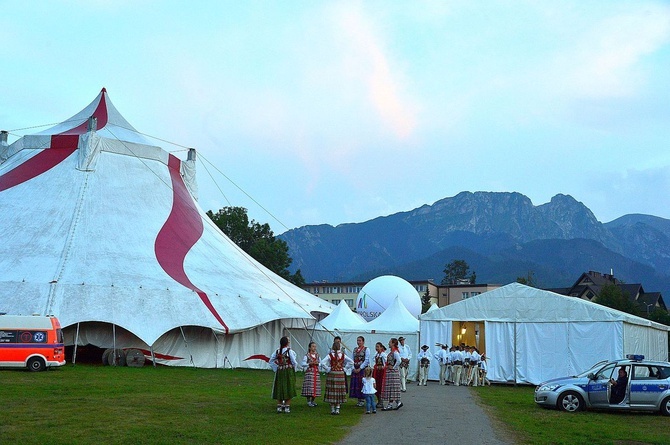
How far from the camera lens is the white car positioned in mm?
13953

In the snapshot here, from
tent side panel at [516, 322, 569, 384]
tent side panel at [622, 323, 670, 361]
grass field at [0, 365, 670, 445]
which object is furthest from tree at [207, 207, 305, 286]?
grass field at [0, 365, 670, 445]

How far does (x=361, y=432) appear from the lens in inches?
417

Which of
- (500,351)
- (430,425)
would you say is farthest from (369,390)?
(500,351)

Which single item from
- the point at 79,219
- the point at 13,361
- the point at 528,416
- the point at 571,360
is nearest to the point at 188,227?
the point at 79,219

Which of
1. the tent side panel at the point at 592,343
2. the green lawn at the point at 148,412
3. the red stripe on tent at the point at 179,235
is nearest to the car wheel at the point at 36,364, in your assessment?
the green lawn at the point at 148,412

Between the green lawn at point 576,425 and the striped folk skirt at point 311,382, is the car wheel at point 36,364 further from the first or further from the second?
the green lawn at point 576,425

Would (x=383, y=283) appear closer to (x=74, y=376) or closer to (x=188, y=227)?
(x=188, y=227)

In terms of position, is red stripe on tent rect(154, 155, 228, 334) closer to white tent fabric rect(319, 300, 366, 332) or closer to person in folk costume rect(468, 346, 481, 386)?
white tent fabric rect(319, 300, 366, 332)

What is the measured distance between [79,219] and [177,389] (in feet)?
35.0

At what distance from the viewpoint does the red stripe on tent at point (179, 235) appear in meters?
23.7

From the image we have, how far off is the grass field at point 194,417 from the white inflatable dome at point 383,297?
2009cm

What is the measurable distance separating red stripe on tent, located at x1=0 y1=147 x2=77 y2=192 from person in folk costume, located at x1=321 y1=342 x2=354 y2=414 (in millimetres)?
17504

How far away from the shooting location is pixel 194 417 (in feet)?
36.2

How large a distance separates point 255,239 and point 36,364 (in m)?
40.3
